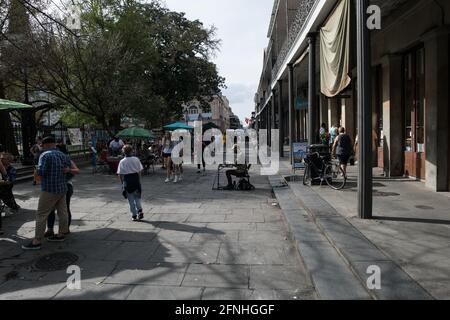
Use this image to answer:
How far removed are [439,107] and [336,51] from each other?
275cm

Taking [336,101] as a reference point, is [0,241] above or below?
below

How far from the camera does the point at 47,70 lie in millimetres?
18375

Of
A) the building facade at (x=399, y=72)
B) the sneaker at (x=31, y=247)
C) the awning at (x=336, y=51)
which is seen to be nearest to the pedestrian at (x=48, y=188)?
the sneaker at (x=31, y=247)

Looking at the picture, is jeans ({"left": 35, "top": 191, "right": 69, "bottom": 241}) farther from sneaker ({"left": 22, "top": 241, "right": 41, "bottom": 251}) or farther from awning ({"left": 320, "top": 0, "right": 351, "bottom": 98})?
awning ({"left": 320, "top": 0, "right": 351, "bottom": 98})

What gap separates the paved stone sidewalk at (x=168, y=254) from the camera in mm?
4551

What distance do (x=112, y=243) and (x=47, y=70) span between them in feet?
47.2

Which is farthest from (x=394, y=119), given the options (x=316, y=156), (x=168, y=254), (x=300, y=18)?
(x=168, y=254)

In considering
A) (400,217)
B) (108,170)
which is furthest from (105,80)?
(400,217)

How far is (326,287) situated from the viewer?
169 inches
